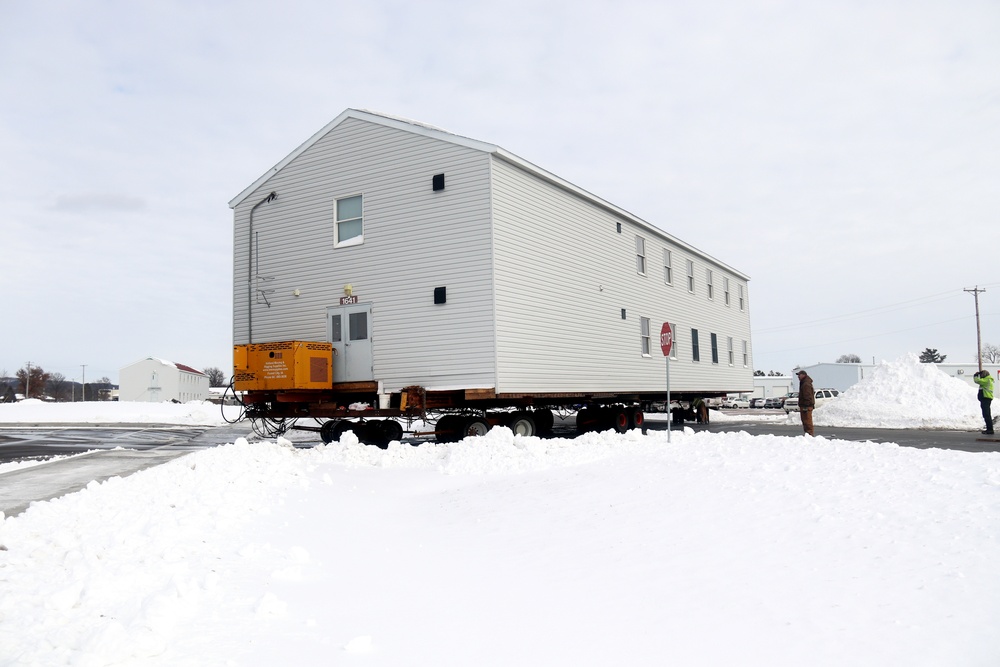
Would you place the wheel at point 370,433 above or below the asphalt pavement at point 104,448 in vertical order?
above

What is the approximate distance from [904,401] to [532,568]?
92.2 feet

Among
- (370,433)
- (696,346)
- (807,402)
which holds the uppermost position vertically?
(696,346)

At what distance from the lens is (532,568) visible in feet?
19.9

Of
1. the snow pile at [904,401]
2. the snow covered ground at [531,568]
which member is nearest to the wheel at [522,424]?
the snow covered ground at [531,568]

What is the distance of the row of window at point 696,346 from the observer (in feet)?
72.9

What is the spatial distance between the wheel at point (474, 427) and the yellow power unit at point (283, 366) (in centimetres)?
319

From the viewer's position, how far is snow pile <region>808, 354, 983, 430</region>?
1045 inches

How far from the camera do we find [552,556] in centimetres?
637

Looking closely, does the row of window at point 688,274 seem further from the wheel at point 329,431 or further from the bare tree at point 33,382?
the bare tree at point 33,382

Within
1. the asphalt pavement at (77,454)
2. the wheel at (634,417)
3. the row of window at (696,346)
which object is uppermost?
the row of window at (696,346)

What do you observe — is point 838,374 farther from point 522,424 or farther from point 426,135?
point 426,135

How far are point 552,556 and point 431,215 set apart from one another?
35.1 ft

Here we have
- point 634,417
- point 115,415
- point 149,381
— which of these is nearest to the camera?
point 634,417

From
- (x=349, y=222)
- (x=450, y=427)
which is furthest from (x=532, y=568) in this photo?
(x=349, y=222)
